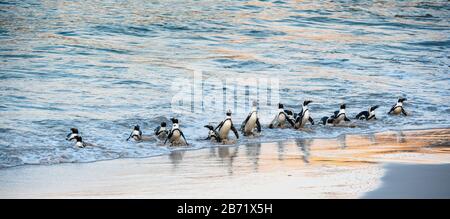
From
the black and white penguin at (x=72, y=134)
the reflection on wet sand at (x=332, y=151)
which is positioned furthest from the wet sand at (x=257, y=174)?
the black and white penguin at (x=72, y=134)

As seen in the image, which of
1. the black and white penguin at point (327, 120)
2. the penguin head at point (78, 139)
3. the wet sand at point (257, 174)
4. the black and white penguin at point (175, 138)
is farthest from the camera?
the black and white penguin at point (327, 120)

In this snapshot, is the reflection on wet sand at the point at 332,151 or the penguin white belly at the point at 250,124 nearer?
the reflection on wet sand at the point at 332,151

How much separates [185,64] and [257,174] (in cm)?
877

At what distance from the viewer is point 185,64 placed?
54.6 feet

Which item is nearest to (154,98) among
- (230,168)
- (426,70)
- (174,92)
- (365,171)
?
(174,92)

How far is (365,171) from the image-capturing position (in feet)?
26.5

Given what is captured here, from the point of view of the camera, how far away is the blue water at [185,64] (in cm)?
1091

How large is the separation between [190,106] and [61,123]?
242 cm

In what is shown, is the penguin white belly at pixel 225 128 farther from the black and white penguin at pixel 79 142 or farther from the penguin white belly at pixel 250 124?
the black and white penguin at pixel 79 142

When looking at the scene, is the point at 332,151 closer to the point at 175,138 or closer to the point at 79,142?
the point at 175,138

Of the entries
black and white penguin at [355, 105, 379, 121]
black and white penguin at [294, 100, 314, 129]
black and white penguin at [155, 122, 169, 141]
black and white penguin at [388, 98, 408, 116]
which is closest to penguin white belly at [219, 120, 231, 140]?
black and white penguin at [155, 122, 169, 141]

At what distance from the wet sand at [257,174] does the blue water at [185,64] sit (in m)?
0.59

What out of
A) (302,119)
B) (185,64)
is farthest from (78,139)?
(185,64)
